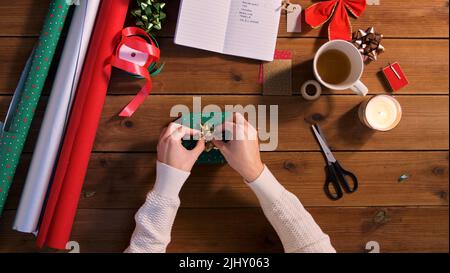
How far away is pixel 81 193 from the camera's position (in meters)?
0.86

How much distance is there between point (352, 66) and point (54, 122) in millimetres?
685

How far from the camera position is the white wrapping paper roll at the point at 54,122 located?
2.65ft

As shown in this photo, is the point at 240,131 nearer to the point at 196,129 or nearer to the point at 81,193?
the point at 196,129

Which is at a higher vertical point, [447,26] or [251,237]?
[447,26]

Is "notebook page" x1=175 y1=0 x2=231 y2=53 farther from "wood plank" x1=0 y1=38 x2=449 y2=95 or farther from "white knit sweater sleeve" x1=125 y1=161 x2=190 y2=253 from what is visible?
"white knit sweater sleeve" x1=125 y1=161 x2=190 y2=253

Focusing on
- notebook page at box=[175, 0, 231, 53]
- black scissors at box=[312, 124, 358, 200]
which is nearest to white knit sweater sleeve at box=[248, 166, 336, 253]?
black scissors at box=[312, 124, 358, 200]

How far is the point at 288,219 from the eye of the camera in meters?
0.82

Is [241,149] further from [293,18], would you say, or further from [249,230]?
[293,18]

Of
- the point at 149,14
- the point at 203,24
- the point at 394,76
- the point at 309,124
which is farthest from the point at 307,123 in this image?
the point at 149,14

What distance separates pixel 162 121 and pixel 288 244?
0.41 metres

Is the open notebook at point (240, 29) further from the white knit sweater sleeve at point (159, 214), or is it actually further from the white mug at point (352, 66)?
the white knit sweater sleeve at point (159, 214)
